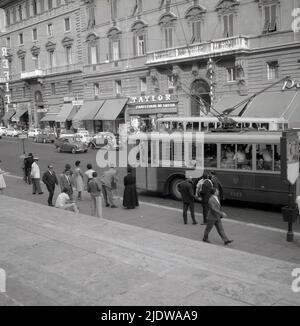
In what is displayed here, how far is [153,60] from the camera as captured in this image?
131 feet

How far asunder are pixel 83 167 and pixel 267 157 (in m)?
13.4

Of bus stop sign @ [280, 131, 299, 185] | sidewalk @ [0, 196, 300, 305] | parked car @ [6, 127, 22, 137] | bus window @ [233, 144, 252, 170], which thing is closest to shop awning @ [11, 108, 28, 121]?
parked car @ [6, 127, 22, 137]

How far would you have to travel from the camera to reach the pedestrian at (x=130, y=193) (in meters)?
15.6

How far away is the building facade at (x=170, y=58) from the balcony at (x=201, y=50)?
0.25ft

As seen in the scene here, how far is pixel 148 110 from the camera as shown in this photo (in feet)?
137

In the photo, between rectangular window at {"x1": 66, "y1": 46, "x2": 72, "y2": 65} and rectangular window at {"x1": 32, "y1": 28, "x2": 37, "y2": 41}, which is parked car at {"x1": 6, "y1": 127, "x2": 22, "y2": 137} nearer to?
rectangular window at {"x1": 66, "y1": 46, "x2": 72, "y2": 65}

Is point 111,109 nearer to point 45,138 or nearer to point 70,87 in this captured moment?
point 45,138

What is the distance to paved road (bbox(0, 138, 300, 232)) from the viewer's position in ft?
46.7

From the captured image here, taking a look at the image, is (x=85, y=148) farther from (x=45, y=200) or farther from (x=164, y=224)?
Result: (x=164, y=224)

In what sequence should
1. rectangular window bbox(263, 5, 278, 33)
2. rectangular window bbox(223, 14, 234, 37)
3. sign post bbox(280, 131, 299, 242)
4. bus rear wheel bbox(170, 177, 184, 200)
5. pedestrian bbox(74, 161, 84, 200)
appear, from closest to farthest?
sign post bbox(280, 131, 299, 242) → bus rear wheel bbox(170, 177, 184, 200) → pedestrian bbox(74, 161, 84, 200) → rectangular window bbox(263, 5, 278, 33) → rectangular window bbox(223, 14, 234, 37)

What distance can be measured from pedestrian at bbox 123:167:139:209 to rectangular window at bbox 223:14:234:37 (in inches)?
886

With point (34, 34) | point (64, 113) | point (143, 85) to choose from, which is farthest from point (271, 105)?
point (34, 34)

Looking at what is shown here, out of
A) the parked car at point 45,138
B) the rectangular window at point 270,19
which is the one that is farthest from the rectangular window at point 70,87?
the rectangular window at point 270,19

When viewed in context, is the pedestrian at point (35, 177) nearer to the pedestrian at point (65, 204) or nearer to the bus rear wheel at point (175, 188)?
the pedestrian at point (65, 204)
